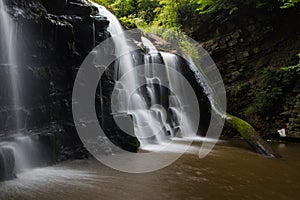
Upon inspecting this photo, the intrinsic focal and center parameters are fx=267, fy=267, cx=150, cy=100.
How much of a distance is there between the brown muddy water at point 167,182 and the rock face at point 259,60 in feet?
15.0

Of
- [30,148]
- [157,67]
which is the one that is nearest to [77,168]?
[30,148]

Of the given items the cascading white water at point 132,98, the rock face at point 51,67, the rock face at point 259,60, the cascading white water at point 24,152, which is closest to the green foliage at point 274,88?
the rock face at point 259,60

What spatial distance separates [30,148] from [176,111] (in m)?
5.81

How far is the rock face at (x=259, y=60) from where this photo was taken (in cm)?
930

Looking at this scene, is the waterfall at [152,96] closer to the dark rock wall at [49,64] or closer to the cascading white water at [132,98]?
the cascading white water at [132,98]

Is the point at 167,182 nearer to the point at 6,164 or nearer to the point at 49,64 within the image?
the point at 6,164

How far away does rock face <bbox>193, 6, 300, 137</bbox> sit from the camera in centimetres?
930

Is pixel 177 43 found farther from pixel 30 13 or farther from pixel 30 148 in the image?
pixel 30 148

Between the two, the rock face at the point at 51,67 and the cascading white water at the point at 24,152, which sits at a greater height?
the rock face at the point at 51,67

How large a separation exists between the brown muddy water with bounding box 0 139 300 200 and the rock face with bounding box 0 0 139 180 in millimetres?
740

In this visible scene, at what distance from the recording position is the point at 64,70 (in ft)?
19.1

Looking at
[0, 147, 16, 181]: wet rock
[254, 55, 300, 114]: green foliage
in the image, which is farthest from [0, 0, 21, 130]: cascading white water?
[254, 55, 300, 114]: green foliage

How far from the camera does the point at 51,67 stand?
219 inches

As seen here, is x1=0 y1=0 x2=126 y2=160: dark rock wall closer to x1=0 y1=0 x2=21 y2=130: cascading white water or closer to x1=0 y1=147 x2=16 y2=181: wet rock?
x1=0 y1=0 x2=21 y2=130: cascading white water
